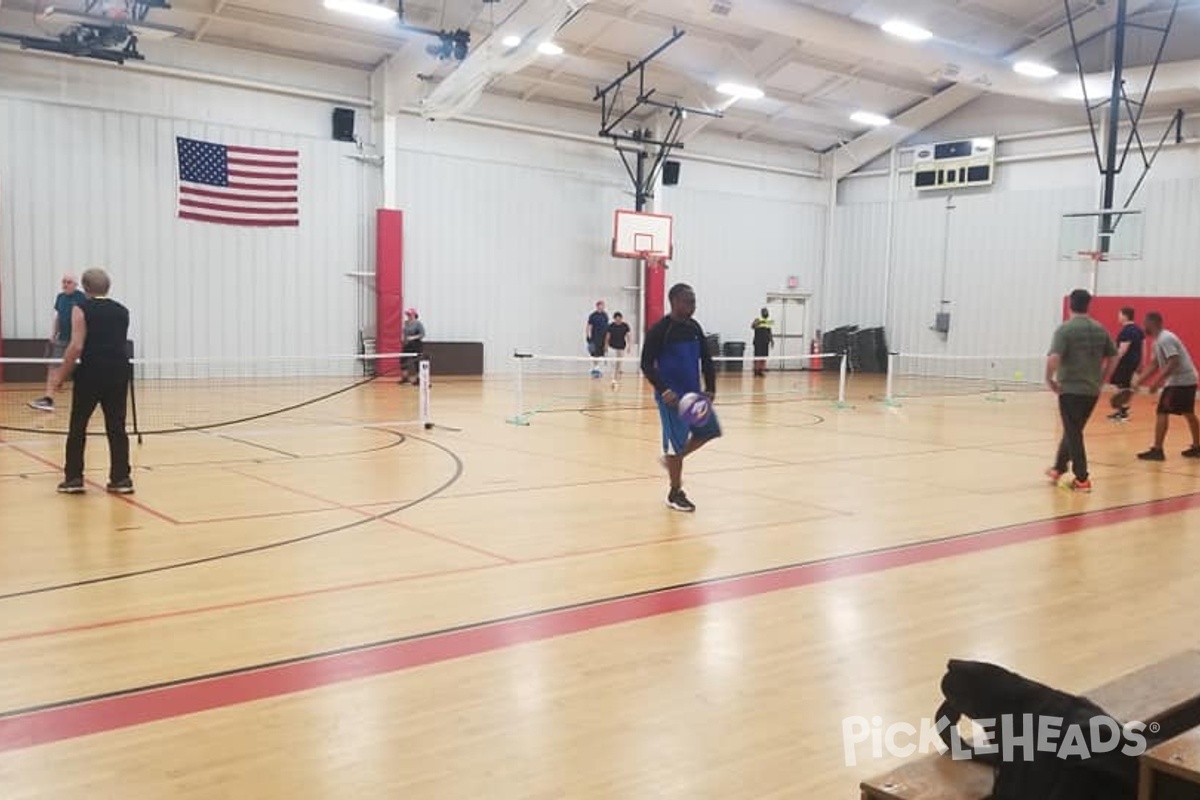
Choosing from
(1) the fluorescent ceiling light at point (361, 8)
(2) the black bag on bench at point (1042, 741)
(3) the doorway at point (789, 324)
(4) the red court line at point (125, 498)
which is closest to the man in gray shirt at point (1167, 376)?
(2) the black bag on bench at point (1042, 741)

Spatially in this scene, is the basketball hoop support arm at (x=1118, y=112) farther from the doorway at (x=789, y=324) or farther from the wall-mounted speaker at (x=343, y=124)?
the wall-mounted speaker at (x=343, y=124)

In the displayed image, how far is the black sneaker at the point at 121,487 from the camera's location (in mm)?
7965

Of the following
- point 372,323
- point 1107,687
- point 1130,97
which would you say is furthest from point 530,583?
point 1130,97

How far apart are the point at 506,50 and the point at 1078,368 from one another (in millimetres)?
12798

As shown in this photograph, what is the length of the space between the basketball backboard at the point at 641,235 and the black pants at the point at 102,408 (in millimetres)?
17577

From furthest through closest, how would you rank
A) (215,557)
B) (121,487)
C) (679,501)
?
(121,487) → (679,501) → (215,557)

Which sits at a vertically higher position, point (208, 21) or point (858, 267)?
point (208, 21)

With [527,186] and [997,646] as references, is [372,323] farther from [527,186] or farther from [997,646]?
[997,646]

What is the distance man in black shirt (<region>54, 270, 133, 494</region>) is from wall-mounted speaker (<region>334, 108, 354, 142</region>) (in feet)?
48.8

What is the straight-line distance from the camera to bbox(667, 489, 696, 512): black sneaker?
25.4ft

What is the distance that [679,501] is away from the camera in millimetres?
7793

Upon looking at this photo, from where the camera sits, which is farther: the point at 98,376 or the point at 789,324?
the point at 789,324

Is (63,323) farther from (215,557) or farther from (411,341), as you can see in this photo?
(215,557)

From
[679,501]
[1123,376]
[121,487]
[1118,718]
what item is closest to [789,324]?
[1123,376]
